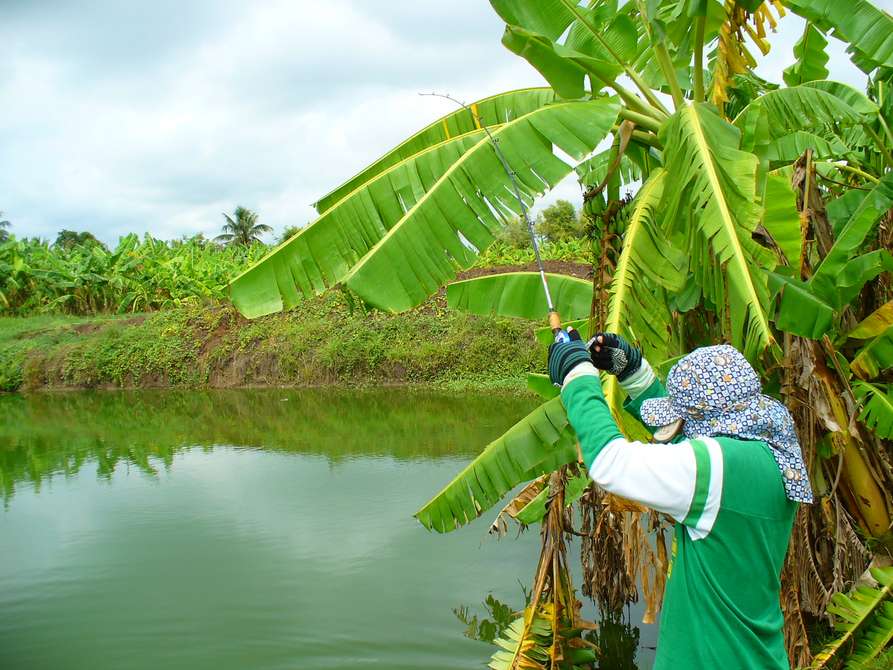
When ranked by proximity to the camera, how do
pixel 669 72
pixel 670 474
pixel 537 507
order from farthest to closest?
pixel 537 507 → pixel 669 72 → pixel 670 474

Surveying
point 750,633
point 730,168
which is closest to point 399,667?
point 750,633

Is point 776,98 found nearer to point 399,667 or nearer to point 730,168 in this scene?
point 730,168

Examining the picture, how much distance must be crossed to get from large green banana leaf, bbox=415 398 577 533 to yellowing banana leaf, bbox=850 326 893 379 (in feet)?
3.07

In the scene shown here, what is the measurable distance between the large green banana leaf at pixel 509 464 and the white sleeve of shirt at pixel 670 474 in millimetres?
1159

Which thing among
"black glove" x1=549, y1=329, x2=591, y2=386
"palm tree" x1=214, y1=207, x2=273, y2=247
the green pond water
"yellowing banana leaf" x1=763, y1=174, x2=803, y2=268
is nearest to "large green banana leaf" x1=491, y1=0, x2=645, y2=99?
"yellowing banana leaf" x1=763, y1=174, x2=803, y2=268

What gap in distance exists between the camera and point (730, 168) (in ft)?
5.42

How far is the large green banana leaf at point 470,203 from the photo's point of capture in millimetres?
1911

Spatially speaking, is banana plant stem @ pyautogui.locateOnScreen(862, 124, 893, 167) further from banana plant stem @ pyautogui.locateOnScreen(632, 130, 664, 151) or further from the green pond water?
the green pond water

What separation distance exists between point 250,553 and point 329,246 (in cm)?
254

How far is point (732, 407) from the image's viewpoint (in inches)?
41.6

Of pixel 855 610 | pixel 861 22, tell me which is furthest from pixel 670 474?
pixel 861 22

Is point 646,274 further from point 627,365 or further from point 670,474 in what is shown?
point 670,474

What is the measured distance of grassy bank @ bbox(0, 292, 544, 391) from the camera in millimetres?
9669

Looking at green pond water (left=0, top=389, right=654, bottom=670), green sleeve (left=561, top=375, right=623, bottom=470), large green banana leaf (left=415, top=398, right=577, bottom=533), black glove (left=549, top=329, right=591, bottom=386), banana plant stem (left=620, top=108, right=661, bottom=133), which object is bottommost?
green pond water (left=0, top=389, right=654, bottom=670)
